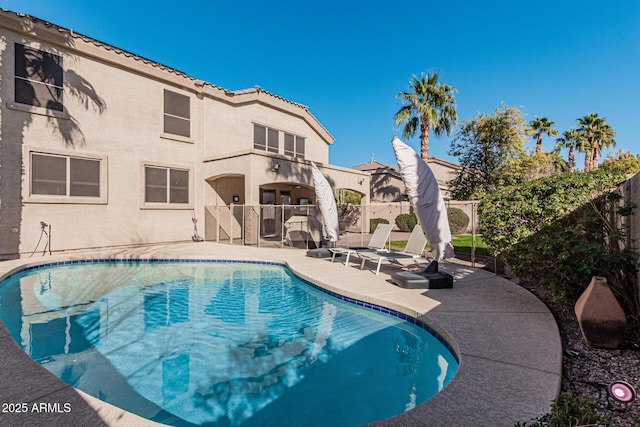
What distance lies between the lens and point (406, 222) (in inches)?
818

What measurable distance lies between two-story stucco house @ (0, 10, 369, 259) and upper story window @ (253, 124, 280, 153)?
0.28 feet

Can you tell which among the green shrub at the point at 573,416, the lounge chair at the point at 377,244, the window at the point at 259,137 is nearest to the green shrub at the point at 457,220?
the lounge chair at the point at 377,244

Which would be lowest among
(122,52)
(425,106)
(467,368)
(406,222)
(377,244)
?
(467,368)

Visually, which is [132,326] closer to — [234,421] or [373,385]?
[234,421]

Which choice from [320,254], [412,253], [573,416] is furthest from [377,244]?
[573,416]

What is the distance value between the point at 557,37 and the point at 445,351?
17.1 meters

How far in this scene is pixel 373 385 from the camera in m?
3.63

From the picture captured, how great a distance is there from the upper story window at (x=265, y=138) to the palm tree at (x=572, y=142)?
1167 inches

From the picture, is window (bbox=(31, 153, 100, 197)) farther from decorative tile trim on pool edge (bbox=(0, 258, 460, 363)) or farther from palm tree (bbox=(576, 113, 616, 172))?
palm tree (bbox=(576, 113, 616, 172))

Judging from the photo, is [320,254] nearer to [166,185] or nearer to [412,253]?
[412,253]

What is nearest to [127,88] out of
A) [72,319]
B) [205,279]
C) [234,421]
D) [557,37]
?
[205,279]

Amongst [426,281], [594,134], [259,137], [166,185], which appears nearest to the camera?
[426,281]

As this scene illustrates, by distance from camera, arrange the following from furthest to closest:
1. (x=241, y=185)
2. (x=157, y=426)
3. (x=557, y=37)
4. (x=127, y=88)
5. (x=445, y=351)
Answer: (x=241, y=185) < (x=557, y=37) < (x=127, y=88) < (x=445, y=351) < (x=157, y=426)

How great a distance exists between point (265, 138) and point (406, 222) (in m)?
9.93
